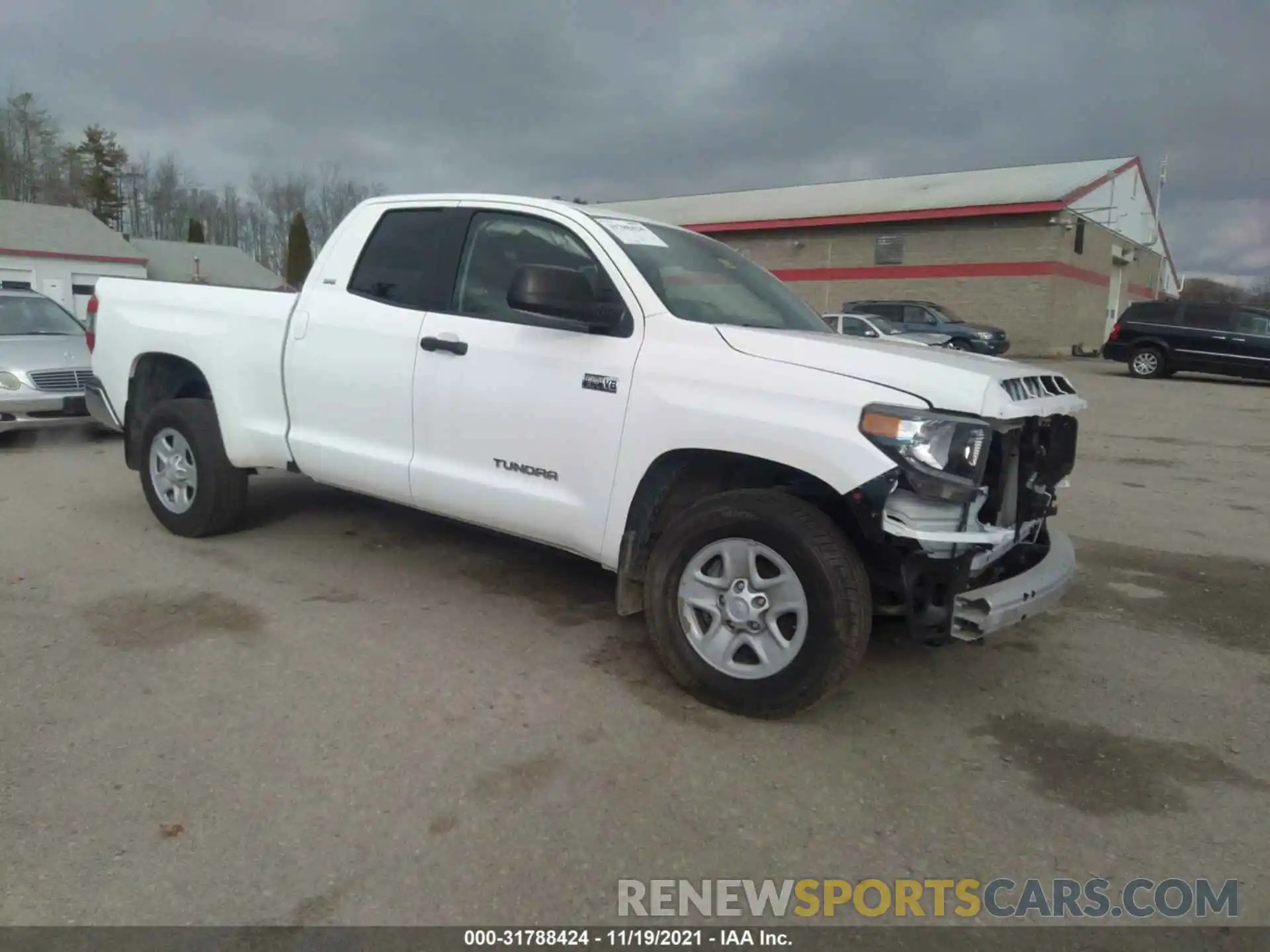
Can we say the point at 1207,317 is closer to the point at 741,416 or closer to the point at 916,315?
the point at 916,315

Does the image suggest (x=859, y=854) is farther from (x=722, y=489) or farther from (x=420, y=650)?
(x=420, y=650)

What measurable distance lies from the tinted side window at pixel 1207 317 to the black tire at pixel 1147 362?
851mm

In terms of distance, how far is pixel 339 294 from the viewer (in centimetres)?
496

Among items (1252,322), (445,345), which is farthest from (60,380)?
(1252,322)

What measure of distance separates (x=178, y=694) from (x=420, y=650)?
965mm

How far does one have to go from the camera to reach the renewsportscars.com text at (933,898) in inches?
102

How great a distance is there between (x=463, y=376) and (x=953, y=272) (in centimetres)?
2913

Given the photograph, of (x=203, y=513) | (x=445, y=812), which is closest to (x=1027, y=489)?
(x=445, y=812)

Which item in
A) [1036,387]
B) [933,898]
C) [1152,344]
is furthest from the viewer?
[1152,344]

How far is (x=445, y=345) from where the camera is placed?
14.5 feet

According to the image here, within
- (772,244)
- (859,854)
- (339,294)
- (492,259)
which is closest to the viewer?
(859,854)

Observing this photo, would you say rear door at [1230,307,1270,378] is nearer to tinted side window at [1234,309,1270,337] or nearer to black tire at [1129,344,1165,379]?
tinted side window at [1234,309,1270,337]

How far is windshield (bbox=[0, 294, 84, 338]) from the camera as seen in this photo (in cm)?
1015

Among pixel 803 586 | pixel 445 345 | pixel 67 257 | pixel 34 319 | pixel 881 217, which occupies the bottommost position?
pixel 803 586
